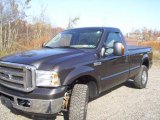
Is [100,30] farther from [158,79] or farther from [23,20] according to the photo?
[23,20]

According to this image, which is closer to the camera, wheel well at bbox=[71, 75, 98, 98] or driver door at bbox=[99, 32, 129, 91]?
wheel well at bbox=[71, 75, 98, 98]

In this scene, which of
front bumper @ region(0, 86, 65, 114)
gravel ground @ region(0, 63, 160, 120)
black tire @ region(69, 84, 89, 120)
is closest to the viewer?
front bumper @ region(0, 86, 65, 114)

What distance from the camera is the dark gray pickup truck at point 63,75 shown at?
3.90m

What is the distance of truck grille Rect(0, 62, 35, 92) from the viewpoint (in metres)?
3.91

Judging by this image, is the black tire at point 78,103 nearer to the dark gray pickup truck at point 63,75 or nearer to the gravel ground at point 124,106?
the dark gray pickup truck at point 63,75

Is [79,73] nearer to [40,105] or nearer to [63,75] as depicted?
[63,75]

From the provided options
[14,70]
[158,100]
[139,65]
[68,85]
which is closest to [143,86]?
[139,65]

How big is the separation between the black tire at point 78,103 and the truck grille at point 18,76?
2.49ft

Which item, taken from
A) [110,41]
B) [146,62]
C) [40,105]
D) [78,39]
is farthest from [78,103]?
[146,62]

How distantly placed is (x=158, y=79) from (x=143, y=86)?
2.03 meters

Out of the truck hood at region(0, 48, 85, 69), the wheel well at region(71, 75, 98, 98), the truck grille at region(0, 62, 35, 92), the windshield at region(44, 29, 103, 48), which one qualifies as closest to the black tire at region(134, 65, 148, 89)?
the windshield at region(44, 29, 103, 48)

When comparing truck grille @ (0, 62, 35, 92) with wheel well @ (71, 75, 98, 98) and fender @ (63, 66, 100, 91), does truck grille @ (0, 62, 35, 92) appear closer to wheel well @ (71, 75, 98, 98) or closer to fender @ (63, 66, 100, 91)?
fender @ (63, 66, 100, 91)

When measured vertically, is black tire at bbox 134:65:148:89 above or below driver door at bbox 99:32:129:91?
below

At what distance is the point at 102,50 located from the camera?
5.10 m
